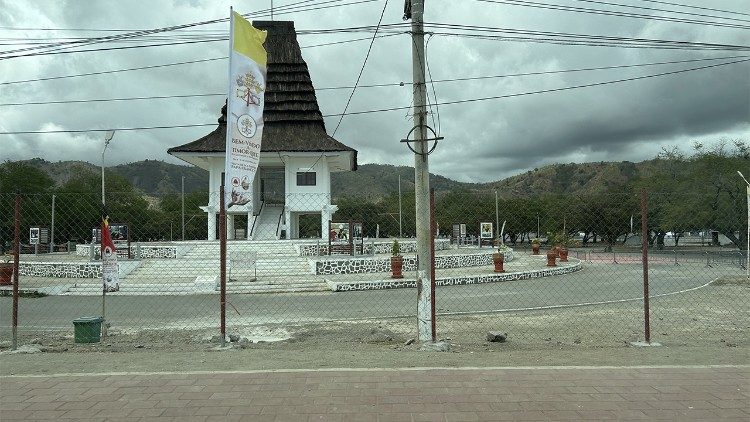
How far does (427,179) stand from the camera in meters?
7.80

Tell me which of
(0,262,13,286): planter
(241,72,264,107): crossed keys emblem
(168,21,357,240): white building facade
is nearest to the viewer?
(241,72,264,107): crossed keys emblem

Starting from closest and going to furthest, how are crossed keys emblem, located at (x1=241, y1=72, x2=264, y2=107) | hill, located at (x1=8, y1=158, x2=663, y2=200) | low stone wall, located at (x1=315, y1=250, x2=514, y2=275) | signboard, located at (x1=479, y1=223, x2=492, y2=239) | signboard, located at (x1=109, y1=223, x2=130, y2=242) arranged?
crossed keys emblem, located at (x1=241, y1=72, x2=264, y2=107)
low stone wall, located at (x1=315, y1=250, x2=514, y2=275)
signboard, located at (x1=109, y1=223, x2=130, y2=242)
signboard, located at (x1=479, y1=223, x2=492, y2=239)
hill, located at (x1=8, y1=158, x2=663, y2=200)

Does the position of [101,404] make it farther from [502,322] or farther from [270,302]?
[270,302]

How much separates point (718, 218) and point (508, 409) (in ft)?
145

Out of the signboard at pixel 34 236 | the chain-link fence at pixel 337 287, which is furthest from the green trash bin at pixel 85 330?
the signboard at pixel 34 236

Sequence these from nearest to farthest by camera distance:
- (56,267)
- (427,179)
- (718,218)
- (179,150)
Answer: (427,179) < (56,267) < (179,150) < (718,218)

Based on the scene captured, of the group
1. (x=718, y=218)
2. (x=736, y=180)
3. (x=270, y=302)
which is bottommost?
(x=270, y=302)

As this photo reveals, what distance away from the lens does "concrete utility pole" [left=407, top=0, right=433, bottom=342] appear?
7.54m

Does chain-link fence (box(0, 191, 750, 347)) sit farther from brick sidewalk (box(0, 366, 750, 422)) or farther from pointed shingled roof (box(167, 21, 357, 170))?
pointed shingled roof (box(167, 21, 357, 170))

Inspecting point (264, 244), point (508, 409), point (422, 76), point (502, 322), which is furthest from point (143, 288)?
Answer: point (508, 409)

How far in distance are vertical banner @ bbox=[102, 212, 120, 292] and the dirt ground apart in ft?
3.04

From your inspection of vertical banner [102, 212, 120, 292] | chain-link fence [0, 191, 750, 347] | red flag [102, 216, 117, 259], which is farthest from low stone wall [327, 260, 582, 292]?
red flag [102, 216, 117, 259]

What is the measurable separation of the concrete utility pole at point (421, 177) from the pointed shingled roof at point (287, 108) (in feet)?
79.9

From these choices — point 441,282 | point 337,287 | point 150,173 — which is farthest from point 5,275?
point 150,173
